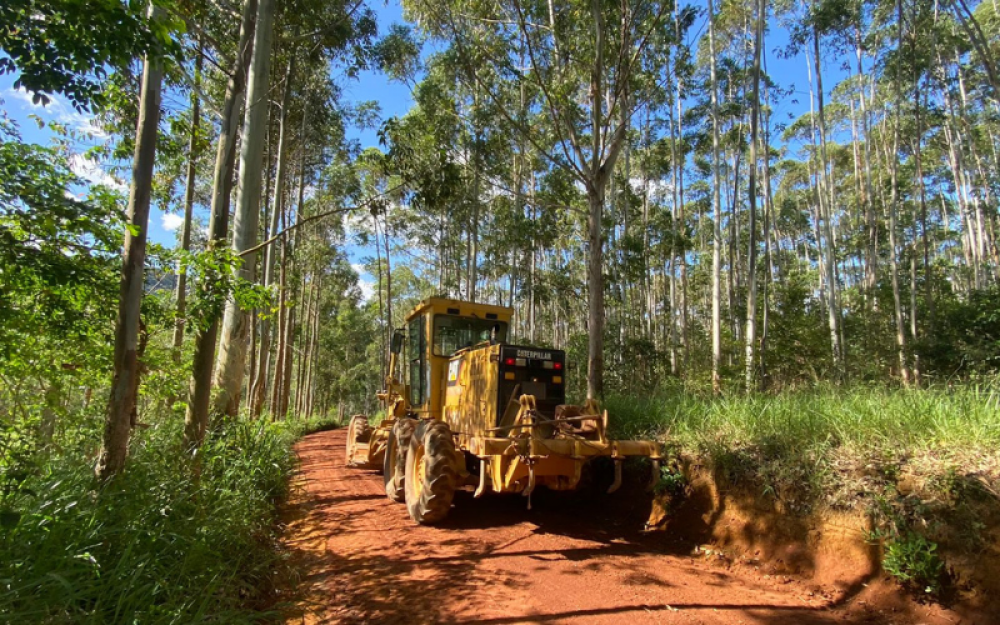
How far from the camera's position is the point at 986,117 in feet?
77.1

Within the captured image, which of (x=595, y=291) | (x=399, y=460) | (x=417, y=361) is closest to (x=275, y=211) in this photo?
(x=417, y=361)

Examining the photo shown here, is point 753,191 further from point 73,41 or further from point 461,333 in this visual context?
point 73,41

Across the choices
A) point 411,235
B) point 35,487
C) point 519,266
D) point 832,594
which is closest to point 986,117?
point 519,266

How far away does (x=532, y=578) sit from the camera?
4.38m

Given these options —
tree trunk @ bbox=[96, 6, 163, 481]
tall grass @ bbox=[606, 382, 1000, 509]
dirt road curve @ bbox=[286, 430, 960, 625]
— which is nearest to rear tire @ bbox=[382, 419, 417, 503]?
dirt road curve @ bbox=[286, 430, 960, 625]

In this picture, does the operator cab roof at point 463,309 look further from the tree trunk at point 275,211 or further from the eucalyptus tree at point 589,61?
the tree trunk at point 275,211

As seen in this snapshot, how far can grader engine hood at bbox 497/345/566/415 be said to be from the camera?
20.4 feet

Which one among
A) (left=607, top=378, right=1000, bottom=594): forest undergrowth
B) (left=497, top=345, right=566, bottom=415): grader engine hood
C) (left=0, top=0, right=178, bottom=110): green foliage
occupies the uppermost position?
(left=0, top=0, right=178, bottom=110): green foliage

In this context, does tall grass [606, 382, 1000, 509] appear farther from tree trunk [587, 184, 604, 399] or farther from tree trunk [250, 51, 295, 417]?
tree trunk [250, 51, 295, 417]

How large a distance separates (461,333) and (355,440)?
3.57 meters

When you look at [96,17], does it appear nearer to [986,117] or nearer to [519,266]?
[519,266]

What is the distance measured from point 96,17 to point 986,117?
3240cm

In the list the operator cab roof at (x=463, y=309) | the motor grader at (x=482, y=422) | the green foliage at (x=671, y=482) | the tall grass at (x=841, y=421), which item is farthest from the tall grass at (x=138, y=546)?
the tall grass at (x=841, y=421)

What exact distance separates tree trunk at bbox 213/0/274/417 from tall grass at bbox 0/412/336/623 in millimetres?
997
